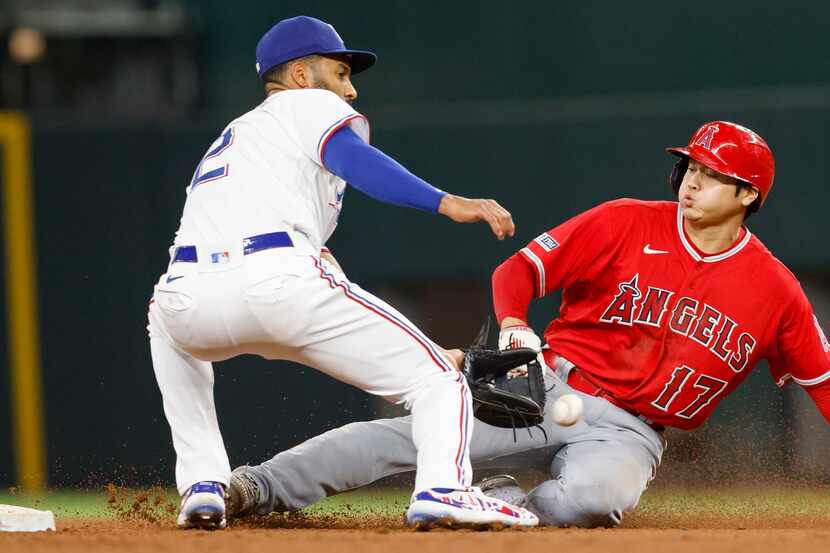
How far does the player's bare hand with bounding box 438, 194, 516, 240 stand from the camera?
3256mm

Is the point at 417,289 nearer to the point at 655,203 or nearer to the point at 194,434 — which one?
the point at 655,203

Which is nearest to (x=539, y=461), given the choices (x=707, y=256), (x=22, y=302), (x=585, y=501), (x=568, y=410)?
(x=585, y=501)

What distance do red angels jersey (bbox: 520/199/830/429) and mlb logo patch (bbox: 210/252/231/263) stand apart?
118 centimetres

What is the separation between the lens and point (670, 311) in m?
4.17

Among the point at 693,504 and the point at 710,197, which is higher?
the point at 710,197

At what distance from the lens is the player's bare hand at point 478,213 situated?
326cm

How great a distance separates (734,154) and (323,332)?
1605 millimetres

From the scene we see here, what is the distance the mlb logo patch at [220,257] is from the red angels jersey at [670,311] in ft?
3.86

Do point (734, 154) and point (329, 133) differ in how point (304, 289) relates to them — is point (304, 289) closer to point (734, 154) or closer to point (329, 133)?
point (329, 133)

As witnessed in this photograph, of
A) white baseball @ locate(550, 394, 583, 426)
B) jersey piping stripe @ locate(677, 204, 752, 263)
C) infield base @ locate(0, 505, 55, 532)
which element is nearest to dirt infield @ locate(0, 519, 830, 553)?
infield base @ locate(0, 505, 55, 532)

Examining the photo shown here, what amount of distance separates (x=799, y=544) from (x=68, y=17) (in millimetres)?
7424

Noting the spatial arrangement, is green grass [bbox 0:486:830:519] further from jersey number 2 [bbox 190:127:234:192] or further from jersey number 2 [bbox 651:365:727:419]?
jersey number 2 [bbox 190:127:234:192]

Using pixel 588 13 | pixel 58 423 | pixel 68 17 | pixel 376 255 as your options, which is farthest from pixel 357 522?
pixel 68 17

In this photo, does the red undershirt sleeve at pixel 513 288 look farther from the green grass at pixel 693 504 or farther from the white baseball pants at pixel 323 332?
the green grass at pixel 693 504
